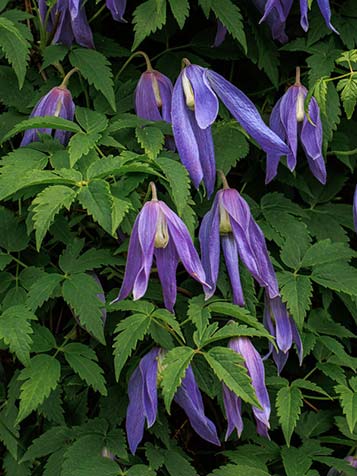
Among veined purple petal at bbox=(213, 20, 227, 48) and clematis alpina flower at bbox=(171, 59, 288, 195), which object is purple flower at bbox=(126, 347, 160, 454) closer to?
clematis alpina flower at bbox=(171, 59, 288, 195)

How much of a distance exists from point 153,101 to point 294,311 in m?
0.49

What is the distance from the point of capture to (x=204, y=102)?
1.46 meters

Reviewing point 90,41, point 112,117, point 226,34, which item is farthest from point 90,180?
point 226,34

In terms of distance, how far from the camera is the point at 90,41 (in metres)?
1.73

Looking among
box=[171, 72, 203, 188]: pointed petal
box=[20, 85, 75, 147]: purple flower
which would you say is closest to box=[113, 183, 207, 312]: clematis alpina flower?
box=[171, 72, 203, 188]: pointed petal

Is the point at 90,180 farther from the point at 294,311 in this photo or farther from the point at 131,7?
the point at 131,7

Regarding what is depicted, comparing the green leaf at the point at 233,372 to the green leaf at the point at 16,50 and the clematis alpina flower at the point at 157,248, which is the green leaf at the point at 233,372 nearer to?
the clematis alpina flower at the point at 157,248

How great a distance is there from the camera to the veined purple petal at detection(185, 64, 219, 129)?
1.46 metres

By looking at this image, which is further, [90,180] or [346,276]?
[346,276]

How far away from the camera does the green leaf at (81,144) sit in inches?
55.7

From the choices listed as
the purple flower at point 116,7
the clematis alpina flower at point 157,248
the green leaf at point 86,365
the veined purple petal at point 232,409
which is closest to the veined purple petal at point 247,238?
the clematis alpina flower at point 157,248

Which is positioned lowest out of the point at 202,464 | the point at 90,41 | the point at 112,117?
the point at 202,464

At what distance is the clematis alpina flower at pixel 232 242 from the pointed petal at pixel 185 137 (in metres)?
0.07

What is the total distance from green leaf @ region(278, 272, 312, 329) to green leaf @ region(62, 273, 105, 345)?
36 centimetres
